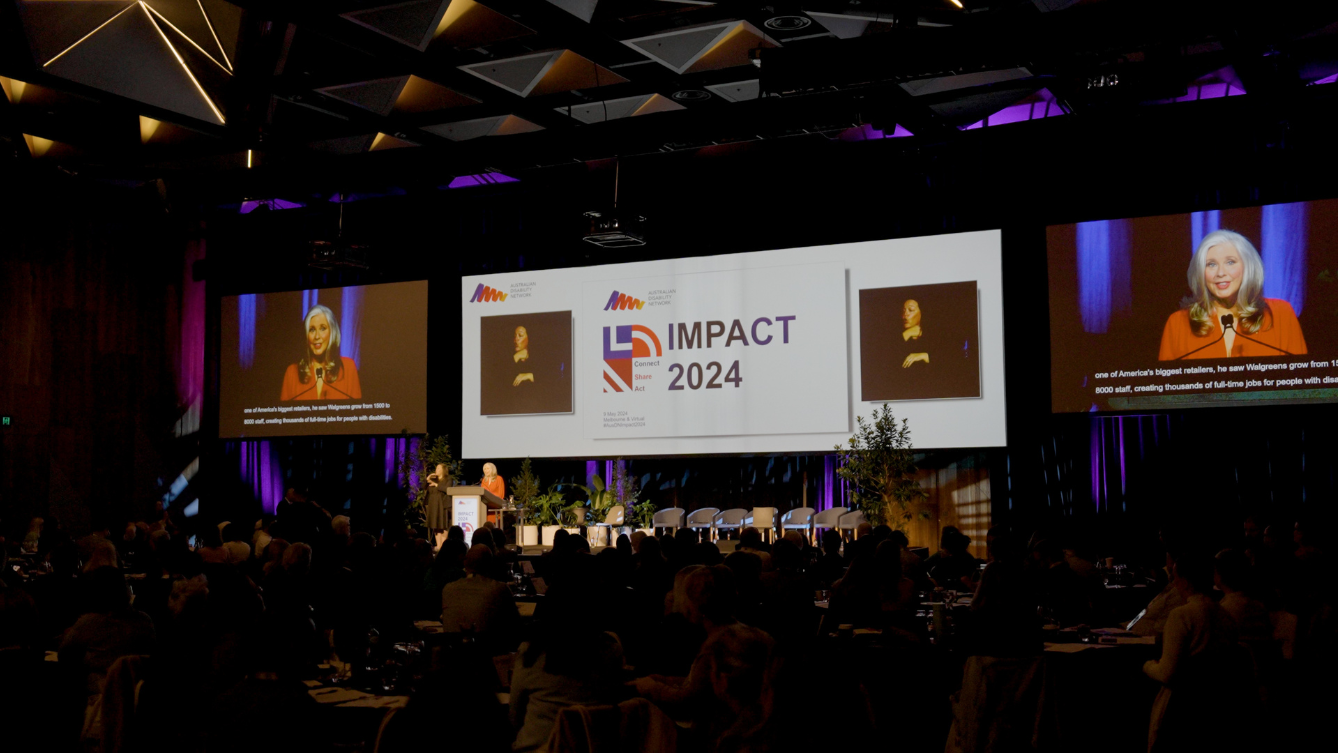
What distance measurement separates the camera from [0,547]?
6938 mm

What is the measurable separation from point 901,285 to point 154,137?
9159 mm

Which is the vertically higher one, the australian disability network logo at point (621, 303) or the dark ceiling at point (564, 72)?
the dark ceiling at point (564, 72)

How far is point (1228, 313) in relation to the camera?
11219mm

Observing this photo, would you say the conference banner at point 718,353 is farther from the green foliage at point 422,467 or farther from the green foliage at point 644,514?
the green foliage at point 422,467

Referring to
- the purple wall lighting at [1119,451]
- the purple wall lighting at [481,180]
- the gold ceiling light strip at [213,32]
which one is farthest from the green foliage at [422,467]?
the purple wall lighting at [1119,451]

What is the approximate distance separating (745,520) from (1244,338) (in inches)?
246

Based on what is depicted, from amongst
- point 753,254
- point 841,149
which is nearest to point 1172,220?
point 841,149

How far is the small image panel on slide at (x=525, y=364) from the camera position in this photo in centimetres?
1453

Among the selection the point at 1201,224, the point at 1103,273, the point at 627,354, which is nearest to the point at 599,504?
the point at 627,354

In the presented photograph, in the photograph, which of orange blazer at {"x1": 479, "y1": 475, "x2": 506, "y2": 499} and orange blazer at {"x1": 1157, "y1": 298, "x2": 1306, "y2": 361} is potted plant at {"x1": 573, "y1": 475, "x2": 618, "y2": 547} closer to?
orange blazer at {"x1": 479, "y1": 475, "x2": 506, "y2": 499}

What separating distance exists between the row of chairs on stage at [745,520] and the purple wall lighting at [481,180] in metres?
5.09

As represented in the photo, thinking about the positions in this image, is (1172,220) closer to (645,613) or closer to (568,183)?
(568,183)

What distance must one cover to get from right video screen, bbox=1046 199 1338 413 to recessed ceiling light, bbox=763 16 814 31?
4.88m

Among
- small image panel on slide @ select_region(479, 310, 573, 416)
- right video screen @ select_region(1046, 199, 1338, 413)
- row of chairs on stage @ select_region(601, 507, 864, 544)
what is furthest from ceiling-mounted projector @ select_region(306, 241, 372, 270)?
right video screen @ select_region(1046, 199, 1338, 413)
